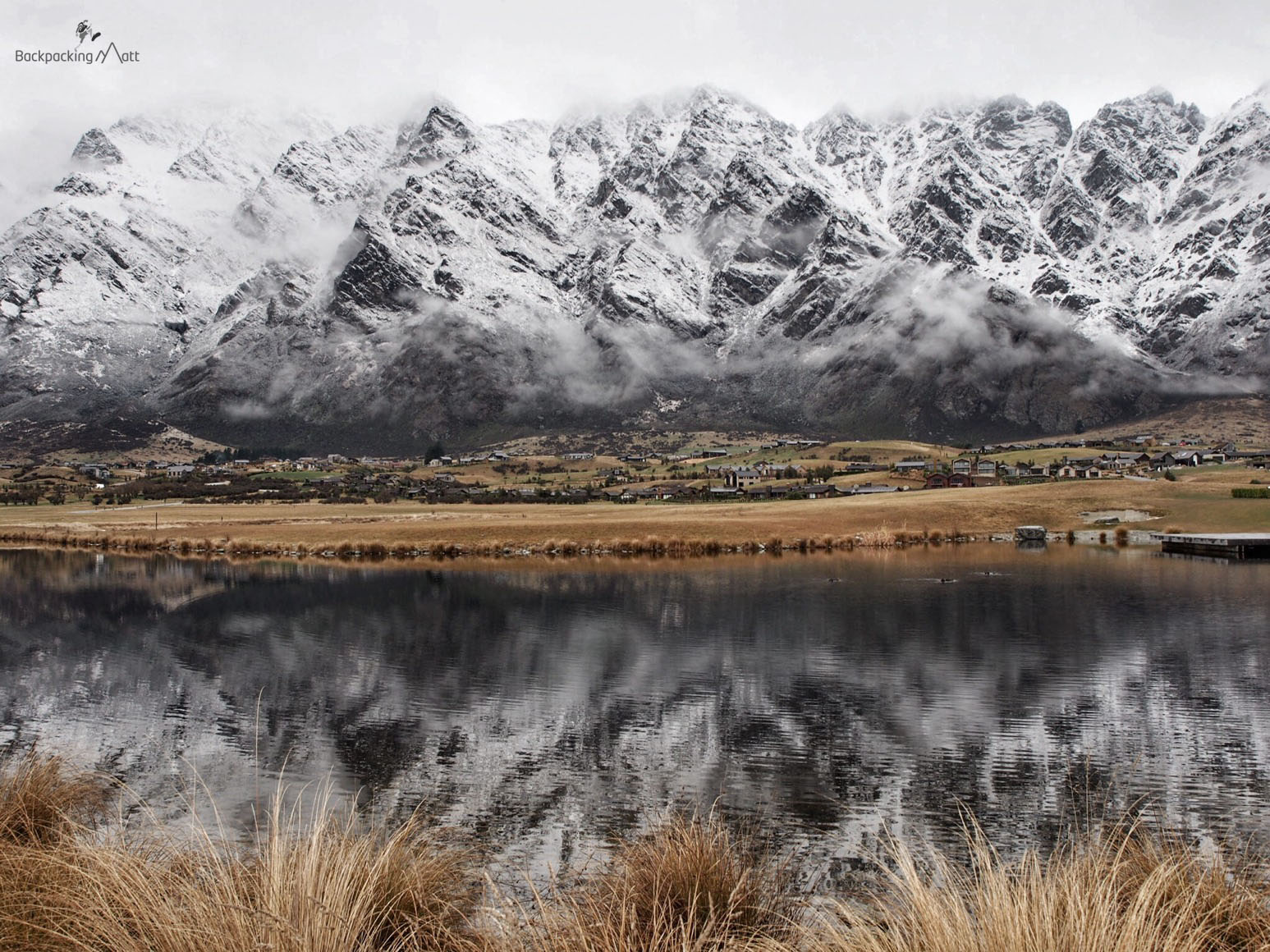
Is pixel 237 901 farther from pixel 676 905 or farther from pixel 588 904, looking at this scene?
pixel 676 905

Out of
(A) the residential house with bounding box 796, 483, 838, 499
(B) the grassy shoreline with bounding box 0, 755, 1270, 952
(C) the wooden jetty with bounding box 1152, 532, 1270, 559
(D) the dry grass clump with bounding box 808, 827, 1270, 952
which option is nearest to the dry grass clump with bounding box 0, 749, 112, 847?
(B) the grassy shoreline with bounding box 0, 755, 1270, 952

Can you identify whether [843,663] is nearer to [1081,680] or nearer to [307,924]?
[1081,680]

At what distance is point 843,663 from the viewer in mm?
33000

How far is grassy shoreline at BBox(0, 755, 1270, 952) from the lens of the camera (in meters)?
7.95

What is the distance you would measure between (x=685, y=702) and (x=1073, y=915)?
795 inches

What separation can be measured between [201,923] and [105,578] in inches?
2593

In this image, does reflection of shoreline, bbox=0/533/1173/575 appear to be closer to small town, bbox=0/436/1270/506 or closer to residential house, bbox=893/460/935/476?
small town, bbox=0/436/1270/506

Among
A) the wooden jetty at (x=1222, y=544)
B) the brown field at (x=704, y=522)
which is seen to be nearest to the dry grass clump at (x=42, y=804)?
the brown field at (x=704, y=522)

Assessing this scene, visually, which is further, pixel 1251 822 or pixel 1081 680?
pixel 1081 680

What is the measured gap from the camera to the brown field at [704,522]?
268ft

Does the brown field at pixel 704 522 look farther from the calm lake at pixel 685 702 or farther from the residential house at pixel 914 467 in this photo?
the residential house at pixel 914 467

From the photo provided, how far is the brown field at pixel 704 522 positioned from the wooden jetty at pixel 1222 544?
4723 millimetres

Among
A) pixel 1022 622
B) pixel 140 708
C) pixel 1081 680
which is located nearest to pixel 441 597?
pixel 140 708

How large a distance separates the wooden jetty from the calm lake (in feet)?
52.4
